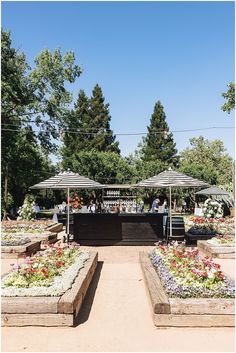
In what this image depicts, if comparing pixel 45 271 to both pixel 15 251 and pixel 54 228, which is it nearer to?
pixel 15 251

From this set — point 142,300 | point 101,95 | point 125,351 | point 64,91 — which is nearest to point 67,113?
point 64,91

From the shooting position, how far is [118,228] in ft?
44.6

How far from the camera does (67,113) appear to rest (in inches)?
1142

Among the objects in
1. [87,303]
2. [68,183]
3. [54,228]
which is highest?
[68,183]

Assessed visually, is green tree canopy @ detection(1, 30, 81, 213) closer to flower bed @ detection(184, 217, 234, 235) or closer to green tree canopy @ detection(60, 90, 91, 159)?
flower bed @ detection(184, 217, 234, 235)

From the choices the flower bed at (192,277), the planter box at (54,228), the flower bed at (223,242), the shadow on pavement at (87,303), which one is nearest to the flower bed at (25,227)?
the planter box at (54,228)

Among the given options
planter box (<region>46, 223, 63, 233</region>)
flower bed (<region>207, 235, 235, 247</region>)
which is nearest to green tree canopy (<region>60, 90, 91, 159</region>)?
planter box (<region>46, 223, 63, 233</region>)

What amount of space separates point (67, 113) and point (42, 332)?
82.5 ft

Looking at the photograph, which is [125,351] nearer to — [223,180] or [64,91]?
[64,91]

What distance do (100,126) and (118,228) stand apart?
46395 mm

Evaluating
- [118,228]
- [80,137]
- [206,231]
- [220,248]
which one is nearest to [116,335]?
[220,248]

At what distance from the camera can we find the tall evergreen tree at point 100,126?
57.4 meters

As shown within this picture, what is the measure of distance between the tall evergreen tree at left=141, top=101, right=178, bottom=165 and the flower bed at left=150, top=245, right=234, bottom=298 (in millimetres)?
52993

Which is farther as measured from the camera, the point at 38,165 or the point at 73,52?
the point at 38,165
